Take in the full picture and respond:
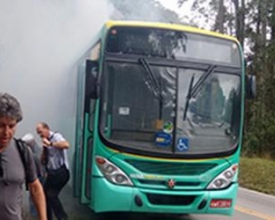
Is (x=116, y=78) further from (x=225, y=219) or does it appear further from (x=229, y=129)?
(x=225, y=219)

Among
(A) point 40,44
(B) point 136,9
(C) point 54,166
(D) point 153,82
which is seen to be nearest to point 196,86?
(D) point 153,82

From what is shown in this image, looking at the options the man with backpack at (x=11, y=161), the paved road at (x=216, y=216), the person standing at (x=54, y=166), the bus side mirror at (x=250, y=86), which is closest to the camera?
the man with backpack at (x=11, y=161)

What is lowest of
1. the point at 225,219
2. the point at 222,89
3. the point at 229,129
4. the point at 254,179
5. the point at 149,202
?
the point at 254,179

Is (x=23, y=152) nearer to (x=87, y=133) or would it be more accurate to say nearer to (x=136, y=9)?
(x=87, y=133)

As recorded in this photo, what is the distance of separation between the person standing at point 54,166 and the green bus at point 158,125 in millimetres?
353

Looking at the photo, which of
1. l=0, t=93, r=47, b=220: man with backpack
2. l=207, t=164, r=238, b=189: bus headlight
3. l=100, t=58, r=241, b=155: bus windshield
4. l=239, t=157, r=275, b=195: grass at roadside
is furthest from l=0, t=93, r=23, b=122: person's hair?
l=239, t=157, r=275, b=195: grass at roadside

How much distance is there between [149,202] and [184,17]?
3120cm

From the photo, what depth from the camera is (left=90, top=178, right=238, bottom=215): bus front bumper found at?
281 inches

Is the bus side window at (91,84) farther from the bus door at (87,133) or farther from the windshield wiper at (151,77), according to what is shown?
the windshield wiper at (151,77)

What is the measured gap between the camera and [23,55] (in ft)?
48.1

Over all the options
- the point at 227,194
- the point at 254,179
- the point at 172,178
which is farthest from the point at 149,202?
the point at 254,179

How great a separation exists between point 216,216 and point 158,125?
2.74 m

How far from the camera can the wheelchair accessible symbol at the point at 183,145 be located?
24.1ft

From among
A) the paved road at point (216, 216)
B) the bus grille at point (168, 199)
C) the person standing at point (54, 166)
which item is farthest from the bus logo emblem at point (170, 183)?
the paved road at point (216, 216)
